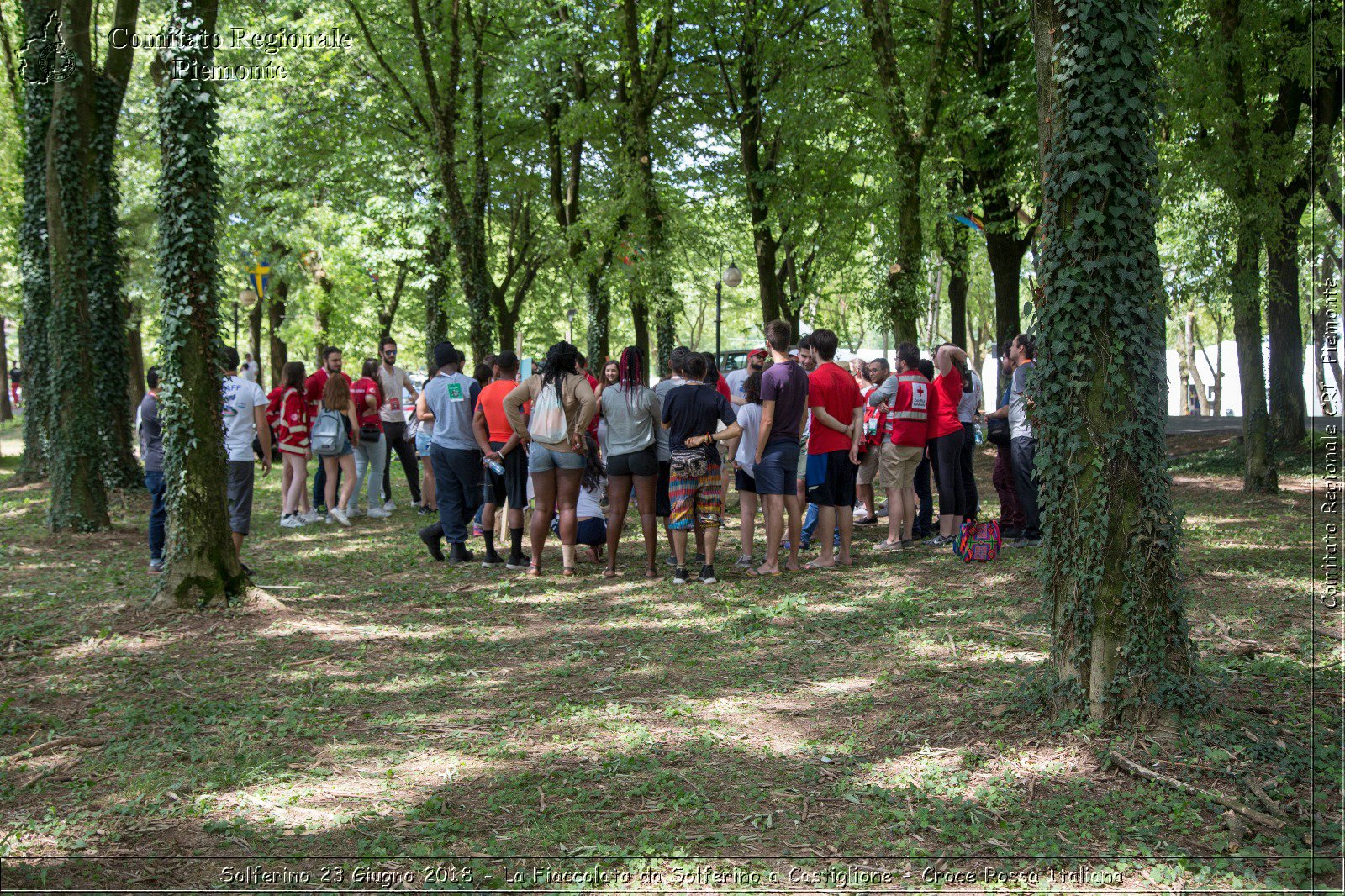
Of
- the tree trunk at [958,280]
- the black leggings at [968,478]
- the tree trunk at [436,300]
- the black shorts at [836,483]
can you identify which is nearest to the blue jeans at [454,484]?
the black shorts at [836,483]

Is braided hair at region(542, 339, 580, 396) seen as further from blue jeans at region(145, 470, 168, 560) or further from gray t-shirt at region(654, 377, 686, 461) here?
blue jeans at region(145, 470, 168, 560)

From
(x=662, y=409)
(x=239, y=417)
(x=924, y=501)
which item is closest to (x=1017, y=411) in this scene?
(x=924, y=501)

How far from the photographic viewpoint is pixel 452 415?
33.7 ft

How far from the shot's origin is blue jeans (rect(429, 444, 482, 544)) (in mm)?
10344

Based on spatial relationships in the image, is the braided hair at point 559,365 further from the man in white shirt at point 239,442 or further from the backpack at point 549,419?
the man in white shirt at point 239,442

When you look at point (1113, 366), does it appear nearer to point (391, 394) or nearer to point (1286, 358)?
point (391, 394)

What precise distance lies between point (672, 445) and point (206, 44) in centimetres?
483

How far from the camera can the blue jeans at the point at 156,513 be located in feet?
29.7

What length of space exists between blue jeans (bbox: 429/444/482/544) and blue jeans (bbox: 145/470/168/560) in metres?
2.46

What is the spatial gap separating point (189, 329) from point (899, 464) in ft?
21.7

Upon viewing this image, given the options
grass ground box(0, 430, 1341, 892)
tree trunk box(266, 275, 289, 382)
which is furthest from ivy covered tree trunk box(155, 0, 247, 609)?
tree trunk box(266, 275, 289, 382)

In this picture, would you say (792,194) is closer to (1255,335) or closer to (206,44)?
(1255,335)

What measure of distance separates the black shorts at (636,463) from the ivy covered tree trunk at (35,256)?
291 inches

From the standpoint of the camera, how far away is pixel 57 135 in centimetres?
1187
